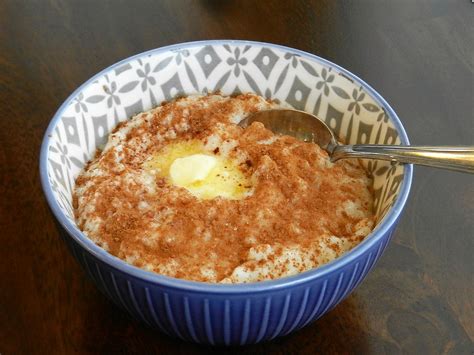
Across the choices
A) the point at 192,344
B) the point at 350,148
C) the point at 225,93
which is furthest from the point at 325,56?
the point at 192,344

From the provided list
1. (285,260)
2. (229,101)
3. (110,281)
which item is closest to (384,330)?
(285,260)

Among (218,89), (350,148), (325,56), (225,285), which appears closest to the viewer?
(225,285)

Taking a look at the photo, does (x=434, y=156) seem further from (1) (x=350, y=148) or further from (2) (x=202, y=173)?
(2) (x=202, y=173)

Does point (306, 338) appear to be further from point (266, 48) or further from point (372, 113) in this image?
point (266, 48)

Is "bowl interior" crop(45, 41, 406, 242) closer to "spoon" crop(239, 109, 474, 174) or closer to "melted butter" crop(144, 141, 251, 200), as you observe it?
"spoon" crop(239, 109, 474, 174)

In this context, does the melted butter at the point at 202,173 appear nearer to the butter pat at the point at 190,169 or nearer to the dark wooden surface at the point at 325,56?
the butter pat at the point at 190,169

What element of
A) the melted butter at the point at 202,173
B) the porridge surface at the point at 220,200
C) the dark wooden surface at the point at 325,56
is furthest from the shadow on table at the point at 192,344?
the melted butter at the point at 202,173
